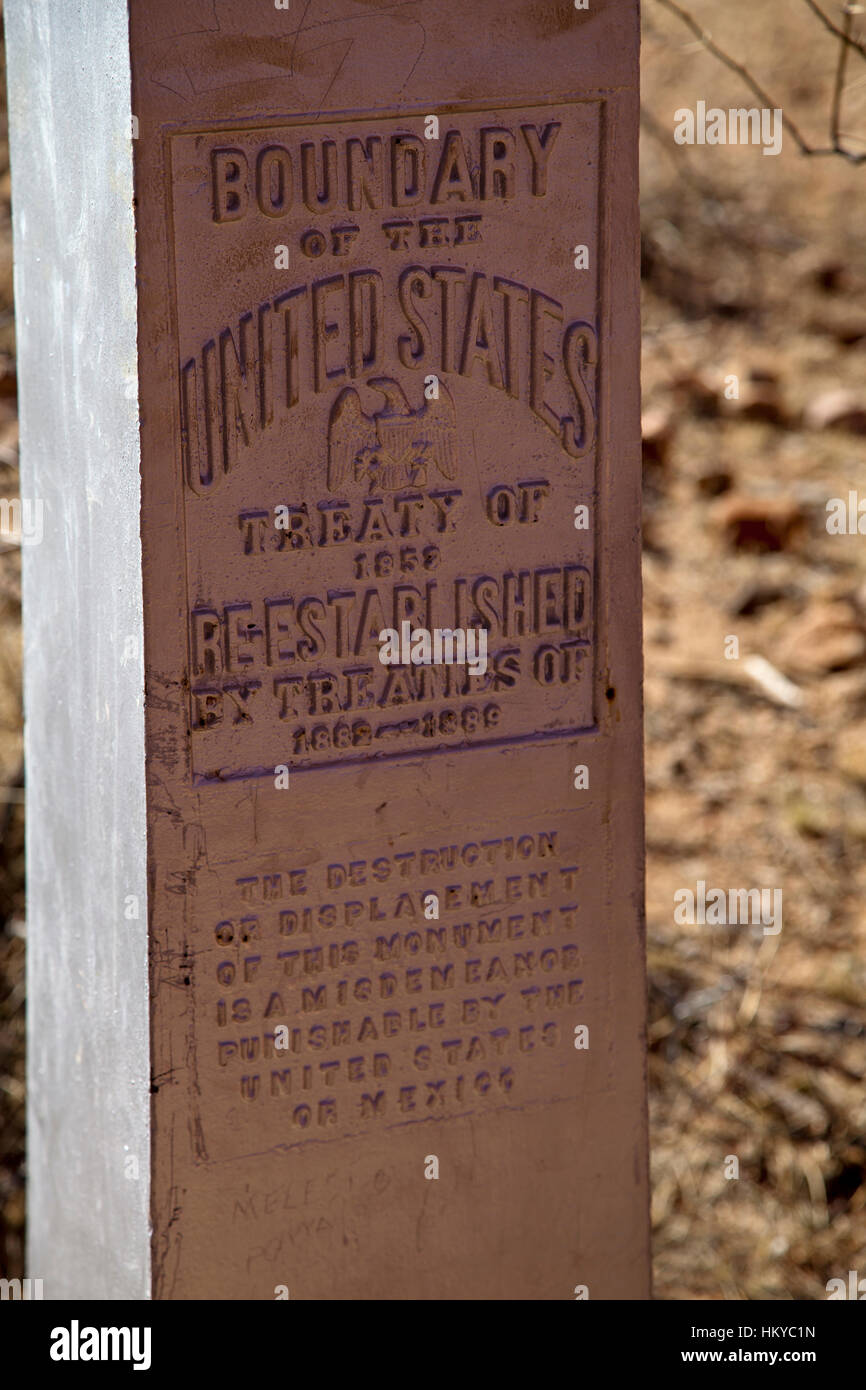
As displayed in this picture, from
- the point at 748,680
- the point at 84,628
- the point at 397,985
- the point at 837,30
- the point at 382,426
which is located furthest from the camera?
the point at 748,680

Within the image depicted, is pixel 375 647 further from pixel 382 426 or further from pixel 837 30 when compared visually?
pixel 837 30

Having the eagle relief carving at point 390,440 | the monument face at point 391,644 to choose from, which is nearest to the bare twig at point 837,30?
the monument face at point 391,644

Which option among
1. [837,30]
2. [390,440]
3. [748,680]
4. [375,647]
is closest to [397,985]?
[375,647]

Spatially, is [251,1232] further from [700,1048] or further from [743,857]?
[743,857]

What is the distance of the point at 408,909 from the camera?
2385 mm

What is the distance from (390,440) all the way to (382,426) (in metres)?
0.02

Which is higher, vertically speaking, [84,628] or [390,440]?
[390,440]

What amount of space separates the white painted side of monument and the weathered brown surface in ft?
0.15

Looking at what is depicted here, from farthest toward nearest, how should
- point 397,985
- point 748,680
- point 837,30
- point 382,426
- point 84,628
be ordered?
point 748,680
point 837,30
point 397,985
point 84,628
point 382,426

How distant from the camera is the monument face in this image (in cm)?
206

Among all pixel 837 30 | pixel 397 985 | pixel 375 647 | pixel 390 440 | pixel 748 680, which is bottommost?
pixel 397 985

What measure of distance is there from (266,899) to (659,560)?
12.9 ft

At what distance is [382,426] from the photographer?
7.20ft

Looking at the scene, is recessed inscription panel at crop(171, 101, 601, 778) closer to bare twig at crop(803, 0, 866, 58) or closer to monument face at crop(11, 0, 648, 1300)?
monument face at crop(11, 0, 648, 1300)
